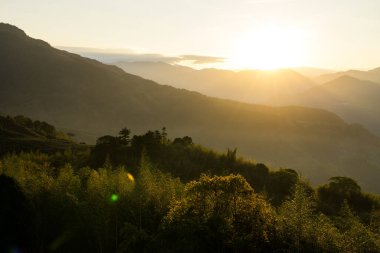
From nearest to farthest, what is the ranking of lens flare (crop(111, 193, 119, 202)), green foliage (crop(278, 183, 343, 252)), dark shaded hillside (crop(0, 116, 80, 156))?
green foliage (crop(278, 183, 343, 252)) < lens flare (crop(111, 193, 119, 202)) < dark shaded hillside (crop(0, 116, 80, 156))

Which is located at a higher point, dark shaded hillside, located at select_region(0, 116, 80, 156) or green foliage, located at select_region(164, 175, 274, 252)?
green foliage, located at select_region(164, 175, 274, 252)

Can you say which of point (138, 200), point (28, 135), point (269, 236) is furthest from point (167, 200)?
point (28, 135)

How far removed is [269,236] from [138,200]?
315 inches

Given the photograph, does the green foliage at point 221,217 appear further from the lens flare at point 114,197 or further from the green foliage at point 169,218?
the lens flare at point 114,197

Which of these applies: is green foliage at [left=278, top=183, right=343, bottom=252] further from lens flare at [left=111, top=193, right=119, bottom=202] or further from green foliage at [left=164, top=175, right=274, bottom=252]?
A: lens flare at [left=111, top=193, right=119, bottom=202]

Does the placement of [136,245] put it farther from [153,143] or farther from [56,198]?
[153,143]

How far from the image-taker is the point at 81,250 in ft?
86.7

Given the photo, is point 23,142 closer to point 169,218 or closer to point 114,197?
point 114,197

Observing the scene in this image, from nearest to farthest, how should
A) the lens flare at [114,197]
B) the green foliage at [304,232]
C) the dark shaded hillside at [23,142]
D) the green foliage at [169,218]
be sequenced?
1. the green foliage at [304,232]
2. the green foliage at [169,218]
3. the lens flare at [114,197]
4. the dark shaded hillside at [23,142]

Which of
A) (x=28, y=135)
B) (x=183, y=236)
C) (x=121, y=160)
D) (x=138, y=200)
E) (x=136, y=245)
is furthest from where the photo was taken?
(x=28, y=135)

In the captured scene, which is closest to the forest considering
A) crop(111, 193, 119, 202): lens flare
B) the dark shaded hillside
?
crop(111, 193, 119, 202): lens flare

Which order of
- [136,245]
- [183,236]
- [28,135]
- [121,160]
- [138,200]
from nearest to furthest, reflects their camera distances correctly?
[183,236], [136,245], [138,200], [121,160], [28,135]

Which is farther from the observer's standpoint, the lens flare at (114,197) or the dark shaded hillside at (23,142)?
the dark shaded hillside at (23,142)

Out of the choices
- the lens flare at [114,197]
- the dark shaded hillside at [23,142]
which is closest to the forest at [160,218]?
the lens flare at [114,197]
